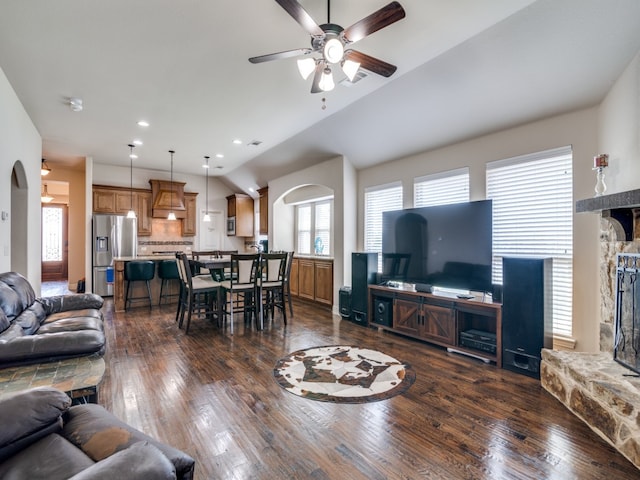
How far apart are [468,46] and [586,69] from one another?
1.02 meters

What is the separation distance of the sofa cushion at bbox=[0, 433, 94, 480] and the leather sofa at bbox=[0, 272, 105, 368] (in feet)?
3.66

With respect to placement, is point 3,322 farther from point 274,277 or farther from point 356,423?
point 274,277

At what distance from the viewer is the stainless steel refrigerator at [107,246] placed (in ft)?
23.8

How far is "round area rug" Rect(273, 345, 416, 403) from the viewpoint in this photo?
110 inches

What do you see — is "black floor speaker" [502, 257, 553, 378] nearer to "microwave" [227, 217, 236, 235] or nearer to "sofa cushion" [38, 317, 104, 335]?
"sofa cushion" [38, 317, 104, 335]

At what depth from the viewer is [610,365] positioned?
255 centimetres

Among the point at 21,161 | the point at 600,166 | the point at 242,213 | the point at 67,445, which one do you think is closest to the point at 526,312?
the point at 600,166

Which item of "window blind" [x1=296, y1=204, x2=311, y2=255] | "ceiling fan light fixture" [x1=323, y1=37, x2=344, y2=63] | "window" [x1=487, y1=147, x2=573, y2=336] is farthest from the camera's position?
"window blind" [x1=296, y1=204, x2=311, y2=255]

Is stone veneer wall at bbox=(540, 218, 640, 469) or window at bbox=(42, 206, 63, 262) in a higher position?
window at bbox=(42, 206, 63, 262)

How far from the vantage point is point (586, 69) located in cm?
288

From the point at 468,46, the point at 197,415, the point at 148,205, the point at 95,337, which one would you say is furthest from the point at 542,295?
the point at 148,205

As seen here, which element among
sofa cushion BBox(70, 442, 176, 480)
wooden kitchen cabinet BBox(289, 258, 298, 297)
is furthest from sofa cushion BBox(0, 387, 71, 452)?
wooden kitchen cabinet BBox(289, 258, 298, 297)

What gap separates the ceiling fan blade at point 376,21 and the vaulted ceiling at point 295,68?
437 millimetres

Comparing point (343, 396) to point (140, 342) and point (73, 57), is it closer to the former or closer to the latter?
point (140, 342)
